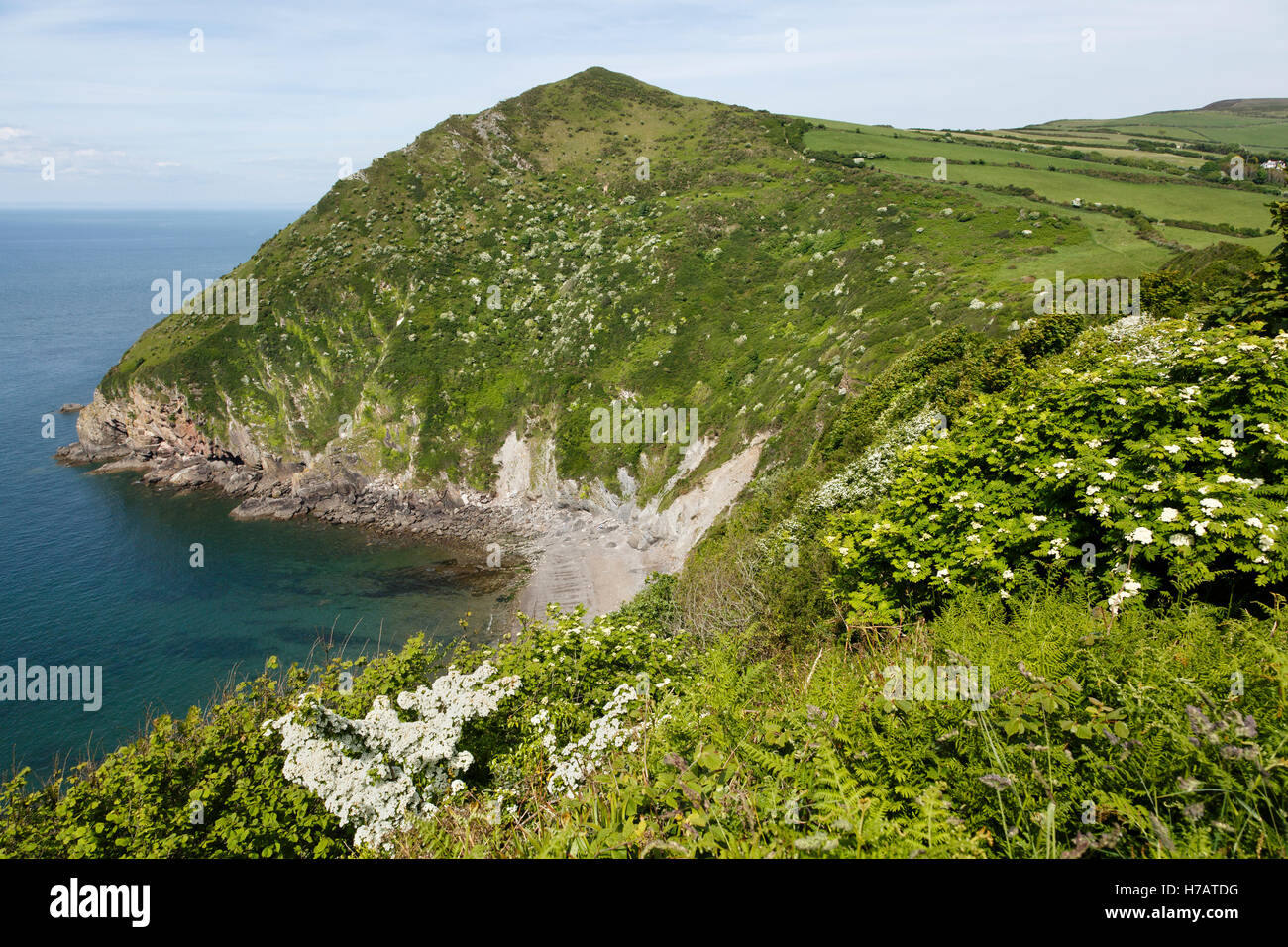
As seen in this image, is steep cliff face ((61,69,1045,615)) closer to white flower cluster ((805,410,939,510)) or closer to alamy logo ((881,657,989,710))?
white flower cluster ((805,410,939,510))

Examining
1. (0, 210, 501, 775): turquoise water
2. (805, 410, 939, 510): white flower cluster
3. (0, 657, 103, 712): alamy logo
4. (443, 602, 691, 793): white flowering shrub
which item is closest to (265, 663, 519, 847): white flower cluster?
(443, 602, 691, 793): white flowering shrub

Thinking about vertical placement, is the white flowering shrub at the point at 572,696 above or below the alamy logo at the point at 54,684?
above

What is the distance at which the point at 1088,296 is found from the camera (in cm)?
2855

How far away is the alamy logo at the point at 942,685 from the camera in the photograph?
5.03 meters

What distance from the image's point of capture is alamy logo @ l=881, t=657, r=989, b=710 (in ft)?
16.5

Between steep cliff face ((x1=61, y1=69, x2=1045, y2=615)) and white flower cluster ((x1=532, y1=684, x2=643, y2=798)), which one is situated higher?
steep cliff face ((x1=61, y1=69, x2=1045, y2=615))

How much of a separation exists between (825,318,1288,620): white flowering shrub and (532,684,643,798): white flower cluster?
196 inches

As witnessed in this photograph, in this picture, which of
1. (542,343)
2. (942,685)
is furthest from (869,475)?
(542,343)

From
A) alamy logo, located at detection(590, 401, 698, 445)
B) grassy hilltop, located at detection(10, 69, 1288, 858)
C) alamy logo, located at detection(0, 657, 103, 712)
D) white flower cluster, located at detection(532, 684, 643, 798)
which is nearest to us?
grassy hilltop, located at detection(10, 69, 1288, 858)
